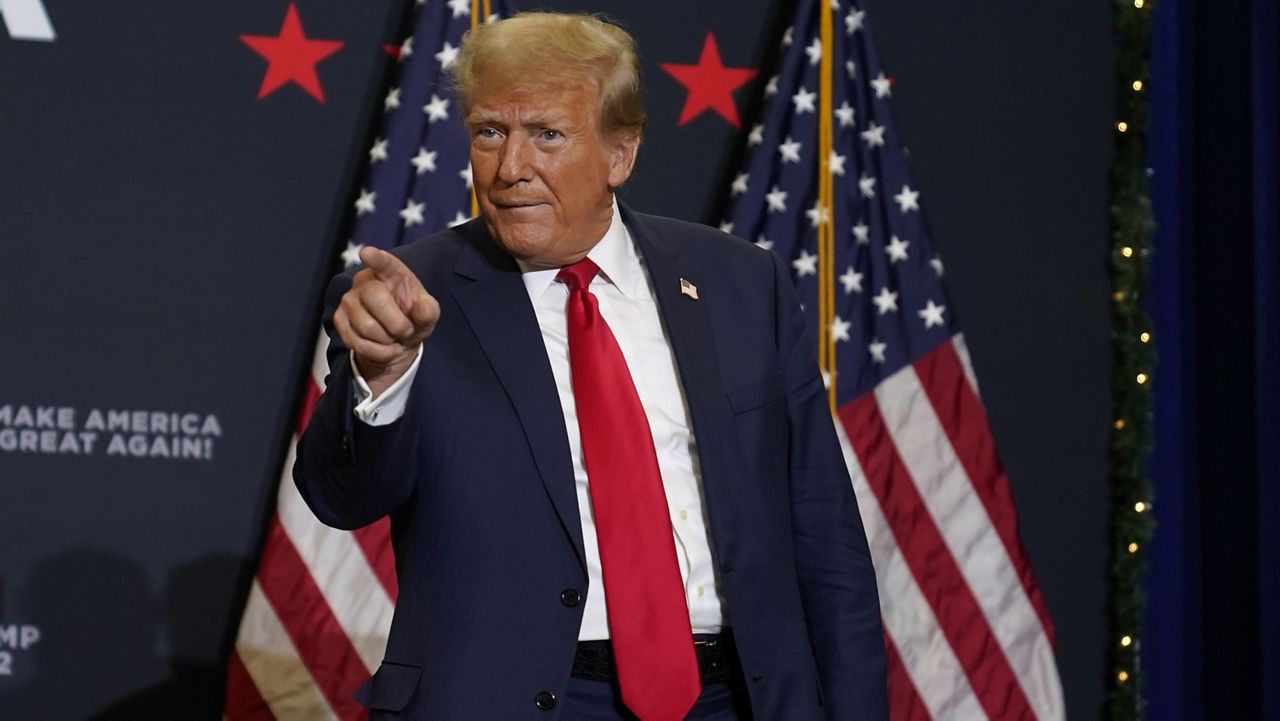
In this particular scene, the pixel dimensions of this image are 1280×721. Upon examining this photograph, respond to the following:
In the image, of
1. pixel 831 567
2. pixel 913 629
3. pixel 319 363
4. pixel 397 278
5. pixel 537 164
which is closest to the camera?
pixel 397 278

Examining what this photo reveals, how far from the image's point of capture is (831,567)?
1.98 metres

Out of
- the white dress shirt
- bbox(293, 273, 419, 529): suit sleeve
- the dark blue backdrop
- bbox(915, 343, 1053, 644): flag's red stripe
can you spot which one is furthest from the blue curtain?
bbox(293, 273, 419, 529): suit sleeve

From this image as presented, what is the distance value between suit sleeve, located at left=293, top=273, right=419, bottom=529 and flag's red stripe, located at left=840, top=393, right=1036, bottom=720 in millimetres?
2078

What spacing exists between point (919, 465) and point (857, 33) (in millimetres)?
1103

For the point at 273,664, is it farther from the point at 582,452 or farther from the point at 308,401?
the point at 582,452

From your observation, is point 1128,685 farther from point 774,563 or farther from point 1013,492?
point 774,563

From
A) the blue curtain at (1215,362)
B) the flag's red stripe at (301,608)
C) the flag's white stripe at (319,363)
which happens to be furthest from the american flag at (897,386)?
the flag's red stripe at (301,608)

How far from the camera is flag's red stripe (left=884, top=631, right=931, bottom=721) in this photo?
361 centimetres

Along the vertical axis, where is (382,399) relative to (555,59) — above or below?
below

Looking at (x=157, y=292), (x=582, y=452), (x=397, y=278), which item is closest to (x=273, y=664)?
(x=157, y=292)

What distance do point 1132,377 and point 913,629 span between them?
96 centimetres

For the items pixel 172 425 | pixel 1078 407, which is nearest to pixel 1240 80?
pixel 1078 407

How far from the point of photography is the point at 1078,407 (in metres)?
4.07

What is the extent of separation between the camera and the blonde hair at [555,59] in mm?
1887
